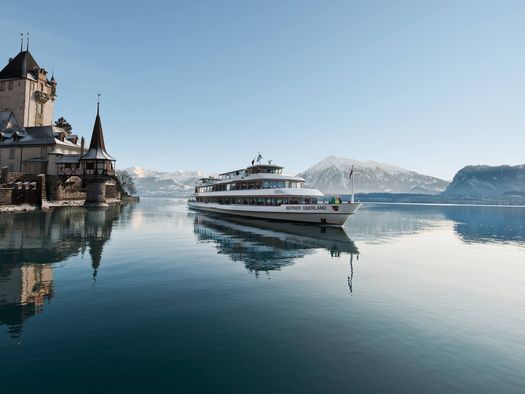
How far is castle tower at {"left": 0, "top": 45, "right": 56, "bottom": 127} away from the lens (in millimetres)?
75125

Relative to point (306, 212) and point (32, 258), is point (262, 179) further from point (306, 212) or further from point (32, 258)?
point (32, 258)

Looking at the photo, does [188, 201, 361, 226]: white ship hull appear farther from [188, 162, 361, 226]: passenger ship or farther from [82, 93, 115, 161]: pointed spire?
[82, 93, 115, 161]: pointed spire

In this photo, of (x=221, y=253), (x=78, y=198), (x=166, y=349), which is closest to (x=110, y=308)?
(x=166, y=349)

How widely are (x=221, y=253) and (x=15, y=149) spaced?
65.0m

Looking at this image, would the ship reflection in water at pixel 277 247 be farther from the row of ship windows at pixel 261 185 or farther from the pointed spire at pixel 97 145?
the pointed spire at pixel 97 145

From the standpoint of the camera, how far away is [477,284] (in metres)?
16.4

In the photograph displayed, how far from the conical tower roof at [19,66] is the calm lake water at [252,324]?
7683 centimetres

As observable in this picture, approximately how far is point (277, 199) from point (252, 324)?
33718mm

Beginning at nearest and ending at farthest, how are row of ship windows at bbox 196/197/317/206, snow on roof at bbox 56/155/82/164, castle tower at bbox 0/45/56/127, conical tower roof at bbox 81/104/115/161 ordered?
row of ship windows at bbox 196/197/317/206
snow on roof at bbox 56/155/82/164
conical tower roof at bbox 81/104/115/161
castle tower at bbox 0/45/56/127

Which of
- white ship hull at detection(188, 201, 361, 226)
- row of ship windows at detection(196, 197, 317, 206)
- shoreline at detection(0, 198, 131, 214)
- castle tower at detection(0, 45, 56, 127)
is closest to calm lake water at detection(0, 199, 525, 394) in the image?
white ship hull at detection(188, 201, 361, 226)

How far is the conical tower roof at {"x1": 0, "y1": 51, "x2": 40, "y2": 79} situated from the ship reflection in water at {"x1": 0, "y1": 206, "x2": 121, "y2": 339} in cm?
6470

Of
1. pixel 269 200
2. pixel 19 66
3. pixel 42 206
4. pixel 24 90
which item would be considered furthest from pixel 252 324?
pixel 19 66

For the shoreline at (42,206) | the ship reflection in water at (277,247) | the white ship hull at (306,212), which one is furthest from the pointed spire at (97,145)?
the ship reflection in water at (277,247)

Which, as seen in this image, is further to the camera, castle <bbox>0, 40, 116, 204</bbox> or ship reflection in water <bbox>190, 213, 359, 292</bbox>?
castle <bbox>0, 40, 116, 204</bbox>
